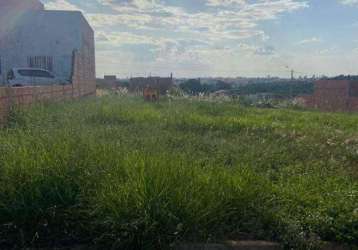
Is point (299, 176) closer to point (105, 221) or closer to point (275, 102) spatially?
point (105, 221)

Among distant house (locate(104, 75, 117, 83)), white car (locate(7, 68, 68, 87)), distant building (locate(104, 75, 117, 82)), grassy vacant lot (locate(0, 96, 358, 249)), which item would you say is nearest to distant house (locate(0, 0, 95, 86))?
white car (locate(7, 68, 68, 87))

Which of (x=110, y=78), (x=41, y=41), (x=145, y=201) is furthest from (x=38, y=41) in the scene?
(x=110, y=78)

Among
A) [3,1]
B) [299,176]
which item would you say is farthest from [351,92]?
[299,176]

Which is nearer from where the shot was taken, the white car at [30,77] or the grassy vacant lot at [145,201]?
the grassy vacant lot at [145,201]

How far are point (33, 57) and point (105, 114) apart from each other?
58.5 ft

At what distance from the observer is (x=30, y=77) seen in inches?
816

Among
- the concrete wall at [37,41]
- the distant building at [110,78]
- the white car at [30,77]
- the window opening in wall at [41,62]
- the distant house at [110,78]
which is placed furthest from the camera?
the distant building at [110,78]

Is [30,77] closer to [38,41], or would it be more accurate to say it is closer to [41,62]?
[41,62]

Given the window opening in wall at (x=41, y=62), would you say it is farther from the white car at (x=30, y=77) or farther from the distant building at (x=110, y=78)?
the distant building at (x=110, y=78)

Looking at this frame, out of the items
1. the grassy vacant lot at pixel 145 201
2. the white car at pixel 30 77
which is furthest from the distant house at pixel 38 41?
the grassy vacant lot at pixel 145 201

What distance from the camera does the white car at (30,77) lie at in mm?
20344

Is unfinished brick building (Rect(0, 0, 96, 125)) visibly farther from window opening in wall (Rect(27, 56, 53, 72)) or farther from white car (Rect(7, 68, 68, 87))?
white car (Rect(7, 68, 68, 87))

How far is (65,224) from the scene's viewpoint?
3.52 m

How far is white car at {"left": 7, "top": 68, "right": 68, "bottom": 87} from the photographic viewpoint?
801 inches
